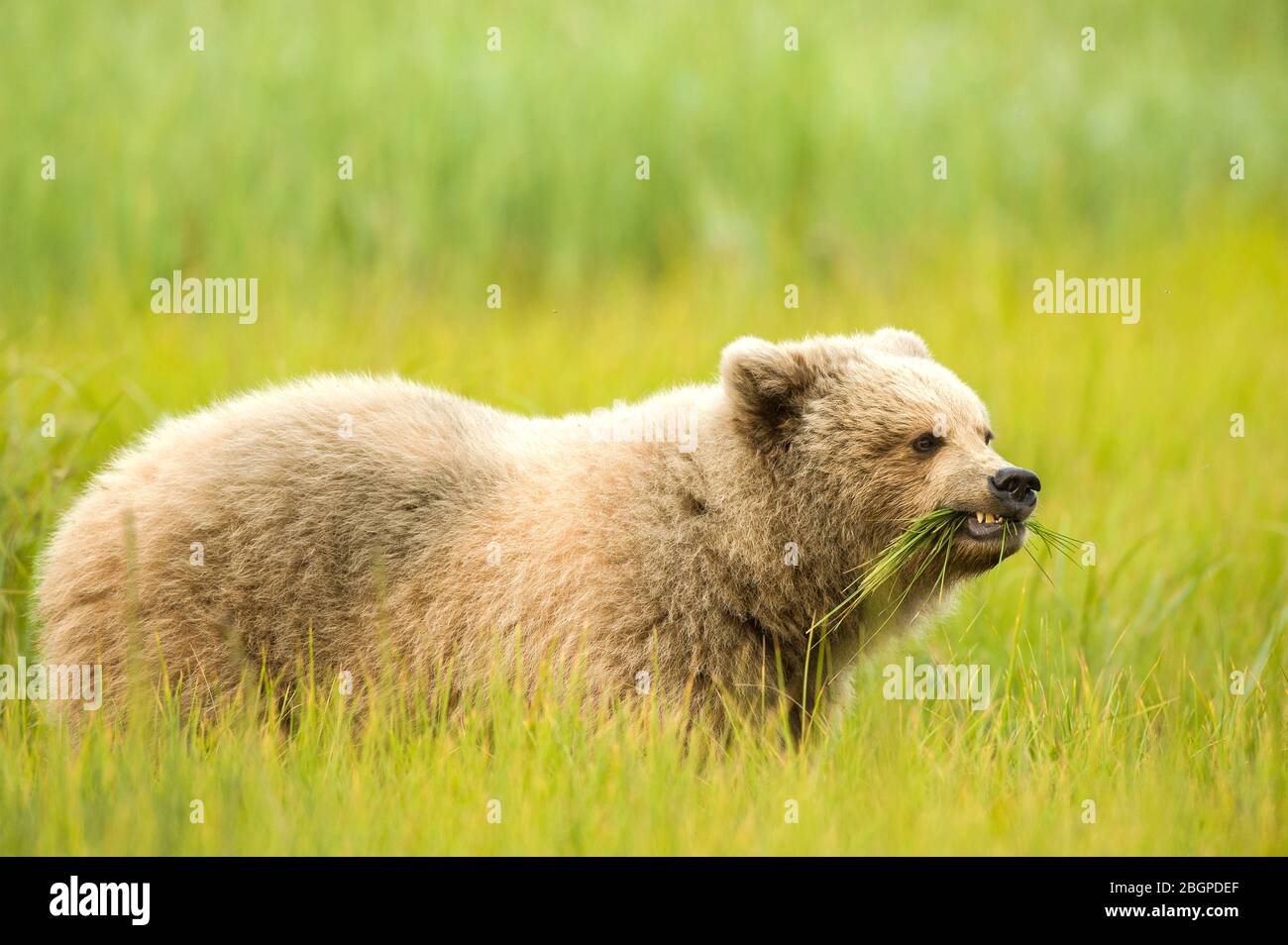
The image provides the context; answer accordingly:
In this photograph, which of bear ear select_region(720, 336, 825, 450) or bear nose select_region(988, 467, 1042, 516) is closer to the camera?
bear nose select_region(988, 467, 1042, 516)

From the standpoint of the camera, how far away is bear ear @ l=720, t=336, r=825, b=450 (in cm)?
535

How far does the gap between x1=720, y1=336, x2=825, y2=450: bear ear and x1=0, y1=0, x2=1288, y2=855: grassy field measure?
1.21 metres

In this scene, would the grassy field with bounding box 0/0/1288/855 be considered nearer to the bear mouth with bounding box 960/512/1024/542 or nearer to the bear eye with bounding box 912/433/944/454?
the bear mouth with bounding box 960/512/1024/542

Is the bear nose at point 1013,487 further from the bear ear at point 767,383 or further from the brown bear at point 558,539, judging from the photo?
the bear ear at point 767,383

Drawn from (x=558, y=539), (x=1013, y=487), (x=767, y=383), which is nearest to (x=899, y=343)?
(x=767, y=383)

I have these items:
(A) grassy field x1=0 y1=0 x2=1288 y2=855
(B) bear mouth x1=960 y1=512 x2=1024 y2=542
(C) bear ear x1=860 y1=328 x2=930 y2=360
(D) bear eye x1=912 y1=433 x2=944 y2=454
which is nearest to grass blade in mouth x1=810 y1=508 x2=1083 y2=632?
(B) bear mouth x1=960 y1=512 x2=1024 y2=542

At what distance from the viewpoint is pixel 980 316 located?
34.8ft

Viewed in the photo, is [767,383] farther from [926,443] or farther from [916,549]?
[916,549]

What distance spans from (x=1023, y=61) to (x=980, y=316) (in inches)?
180

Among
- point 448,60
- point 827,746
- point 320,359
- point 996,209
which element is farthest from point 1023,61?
point 827,746

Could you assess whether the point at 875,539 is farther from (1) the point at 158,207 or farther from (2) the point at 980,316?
(1) the point at 158,207

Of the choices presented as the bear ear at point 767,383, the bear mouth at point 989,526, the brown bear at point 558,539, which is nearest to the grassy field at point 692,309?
the brown bear at point 558,539

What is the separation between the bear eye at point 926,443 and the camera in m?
5.43

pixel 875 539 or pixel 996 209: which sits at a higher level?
pixel 996 209
